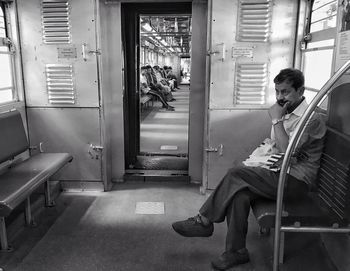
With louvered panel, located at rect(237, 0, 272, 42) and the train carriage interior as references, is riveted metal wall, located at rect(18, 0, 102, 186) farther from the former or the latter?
louvered panel, located at rect(237, 0, 272, 42)

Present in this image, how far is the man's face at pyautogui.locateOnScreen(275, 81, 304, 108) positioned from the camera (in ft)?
9.43

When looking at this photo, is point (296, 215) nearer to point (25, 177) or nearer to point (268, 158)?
point (268, 158)

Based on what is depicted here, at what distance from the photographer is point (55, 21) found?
4.06 m

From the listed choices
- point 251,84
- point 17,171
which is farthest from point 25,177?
point 251,84

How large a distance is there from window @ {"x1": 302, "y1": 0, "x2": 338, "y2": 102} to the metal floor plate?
2.12 m

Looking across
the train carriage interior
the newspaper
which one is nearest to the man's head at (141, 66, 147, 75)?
the train carriage interior

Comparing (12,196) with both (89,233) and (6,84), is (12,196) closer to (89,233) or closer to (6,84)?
(89,233)

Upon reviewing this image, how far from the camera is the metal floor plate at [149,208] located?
3.88 m

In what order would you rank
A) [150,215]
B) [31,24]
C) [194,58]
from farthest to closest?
[194,58] → [31,24] → [150,215]

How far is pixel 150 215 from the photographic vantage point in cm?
381

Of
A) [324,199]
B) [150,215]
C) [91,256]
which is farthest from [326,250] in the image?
[91,256]

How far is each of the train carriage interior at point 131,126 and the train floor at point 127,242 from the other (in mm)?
15

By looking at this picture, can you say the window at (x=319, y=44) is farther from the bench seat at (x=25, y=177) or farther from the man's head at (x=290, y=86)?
the bench seat at (x=25, y=177)

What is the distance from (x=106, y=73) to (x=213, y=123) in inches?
60.3
